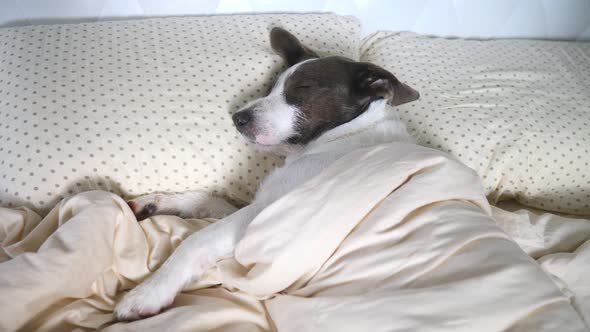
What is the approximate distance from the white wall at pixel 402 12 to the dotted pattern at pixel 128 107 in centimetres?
18

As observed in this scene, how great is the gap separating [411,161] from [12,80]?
139 cm

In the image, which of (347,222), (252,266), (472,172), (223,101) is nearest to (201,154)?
(223,101)

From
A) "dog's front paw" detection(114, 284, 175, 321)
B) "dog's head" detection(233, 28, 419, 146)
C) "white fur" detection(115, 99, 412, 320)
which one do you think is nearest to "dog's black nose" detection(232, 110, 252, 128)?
"dog's head" detection(233, 28, 419, 146)

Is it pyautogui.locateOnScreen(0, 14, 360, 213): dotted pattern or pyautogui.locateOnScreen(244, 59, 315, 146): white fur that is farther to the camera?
pyautogui.locateOnScreen(244, 59, 315, 146): white fur

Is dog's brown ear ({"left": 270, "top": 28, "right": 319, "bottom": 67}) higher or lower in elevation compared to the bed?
higher

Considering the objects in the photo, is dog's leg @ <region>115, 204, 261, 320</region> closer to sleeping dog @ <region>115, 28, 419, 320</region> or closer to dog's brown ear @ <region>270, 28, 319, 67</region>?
sleeping dog @ <region>115, 28, 419, 320</region>

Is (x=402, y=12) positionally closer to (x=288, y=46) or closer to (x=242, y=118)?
(x=288, y=46)

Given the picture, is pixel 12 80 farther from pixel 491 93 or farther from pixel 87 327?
pixel 491 93

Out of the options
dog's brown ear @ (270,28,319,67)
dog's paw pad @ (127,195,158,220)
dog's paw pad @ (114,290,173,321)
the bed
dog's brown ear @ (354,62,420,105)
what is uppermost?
dog's brown ear @ (270,28,319,67)

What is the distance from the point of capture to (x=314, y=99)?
1.61 meters

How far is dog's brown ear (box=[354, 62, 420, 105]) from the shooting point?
1.58 m

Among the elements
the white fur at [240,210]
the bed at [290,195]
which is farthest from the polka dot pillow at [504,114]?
the white fur at [240,210]

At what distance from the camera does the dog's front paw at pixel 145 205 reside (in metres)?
1.48

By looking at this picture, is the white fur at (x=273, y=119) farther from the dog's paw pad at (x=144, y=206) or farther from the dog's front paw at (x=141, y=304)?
the dog's front paw at (x=141, y=304)
